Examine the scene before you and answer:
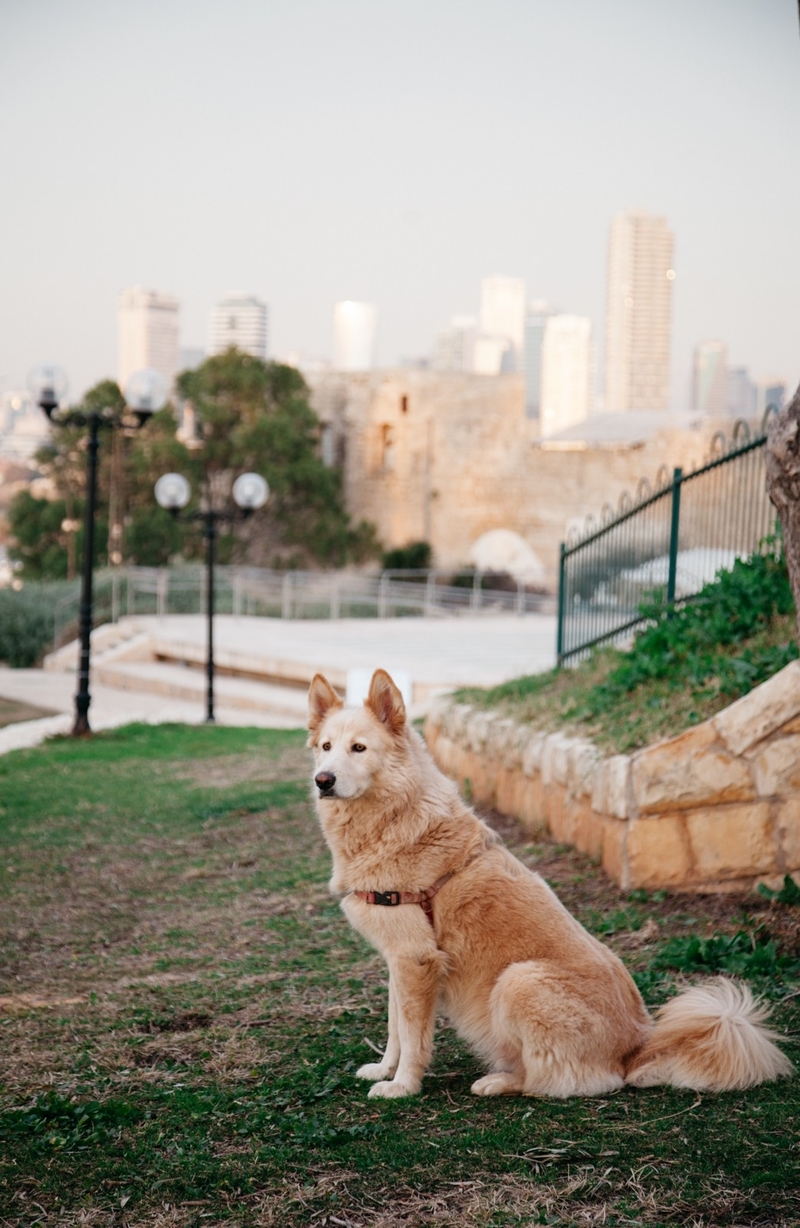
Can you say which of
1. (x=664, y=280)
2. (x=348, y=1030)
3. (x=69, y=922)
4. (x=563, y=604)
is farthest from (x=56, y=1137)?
(x=664, y=280)

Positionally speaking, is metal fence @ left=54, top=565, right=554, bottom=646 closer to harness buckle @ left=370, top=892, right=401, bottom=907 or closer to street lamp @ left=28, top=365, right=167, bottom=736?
street lamp @ left=28, top=365, right=167, bottom=736

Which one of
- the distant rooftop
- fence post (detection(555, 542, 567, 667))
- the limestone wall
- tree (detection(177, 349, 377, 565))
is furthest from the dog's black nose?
the limestone wall

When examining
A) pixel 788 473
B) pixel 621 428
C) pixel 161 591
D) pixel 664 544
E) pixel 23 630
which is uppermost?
pixel 621 428

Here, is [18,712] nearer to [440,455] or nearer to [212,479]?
[212,479]

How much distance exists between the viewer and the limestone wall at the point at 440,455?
43.2 m

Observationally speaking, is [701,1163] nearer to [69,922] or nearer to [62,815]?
[69,922]

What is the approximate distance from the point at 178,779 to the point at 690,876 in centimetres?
546

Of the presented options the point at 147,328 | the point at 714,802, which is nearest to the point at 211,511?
the point at 714,802

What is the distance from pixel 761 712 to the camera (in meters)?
4.89

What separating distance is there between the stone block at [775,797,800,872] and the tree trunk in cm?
187

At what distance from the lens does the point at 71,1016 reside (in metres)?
4.18

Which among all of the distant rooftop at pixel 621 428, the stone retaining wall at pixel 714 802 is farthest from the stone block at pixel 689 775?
the distant rooftop at pixel 621 428

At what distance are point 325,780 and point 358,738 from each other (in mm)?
172

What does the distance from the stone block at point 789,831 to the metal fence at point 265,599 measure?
19.2 m
